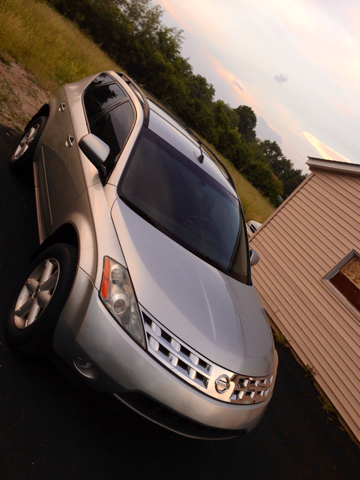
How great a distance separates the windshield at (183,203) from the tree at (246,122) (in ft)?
333

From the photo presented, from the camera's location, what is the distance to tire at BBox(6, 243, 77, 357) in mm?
2344

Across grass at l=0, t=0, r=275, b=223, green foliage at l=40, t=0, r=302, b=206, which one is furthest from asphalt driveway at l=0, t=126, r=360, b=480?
green foliage at l=40, t=0, r=302, b=206

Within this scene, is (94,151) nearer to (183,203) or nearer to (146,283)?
(183,203)

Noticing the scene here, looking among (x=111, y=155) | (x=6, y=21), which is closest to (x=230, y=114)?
(x=6, y=21)

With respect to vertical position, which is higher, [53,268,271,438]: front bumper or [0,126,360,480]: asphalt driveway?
[53,268,271,438]: front bumper

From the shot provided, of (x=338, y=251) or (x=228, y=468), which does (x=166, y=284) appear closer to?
(x=228, y=468)

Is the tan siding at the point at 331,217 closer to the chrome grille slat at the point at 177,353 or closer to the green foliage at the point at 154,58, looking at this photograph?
the chrome grille slat at the point at 177,353

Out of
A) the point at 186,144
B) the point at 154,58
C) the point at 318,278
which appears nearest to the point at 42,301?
the point at 186,144

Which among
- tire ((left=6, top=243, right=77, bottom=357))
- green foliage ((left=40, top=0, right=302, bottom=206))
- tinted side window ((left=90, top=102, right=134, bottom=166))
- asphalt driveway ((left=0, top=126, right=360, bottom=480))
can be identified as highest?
green foliage ((left=40, top=0, right=302, bottom=206))

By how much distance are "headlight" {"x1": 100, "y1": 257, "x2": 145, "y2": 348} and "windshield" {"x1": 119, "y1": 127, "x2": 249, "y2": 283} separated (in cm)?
62

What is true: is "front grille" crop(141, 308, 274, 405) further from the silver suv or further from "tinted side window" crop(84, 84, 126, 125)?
"tinted side window" crop(84, 84, 126, 125)

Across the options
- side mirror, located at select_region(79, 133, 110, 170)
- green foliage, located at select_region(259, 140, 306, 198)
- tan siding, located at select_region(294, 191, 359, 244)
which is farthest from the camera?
green foliage, located at select_region(259, 140, 306, 198)

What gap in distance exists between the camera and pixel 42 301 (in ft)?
8.27

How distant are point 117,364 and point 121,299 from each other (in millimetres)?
378
